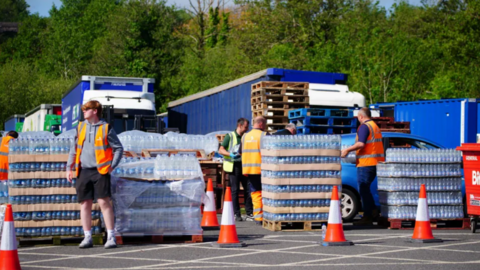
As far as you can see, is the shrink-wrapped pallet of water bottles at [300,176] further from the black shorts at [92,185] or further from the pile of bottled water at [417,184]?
the black shorts at [92,185]

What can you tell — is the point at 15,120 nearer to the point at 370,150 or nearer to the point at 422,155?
the point at 370,150

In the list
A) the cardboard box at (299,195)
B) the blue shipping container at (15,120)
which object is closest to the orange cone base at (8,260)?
the cardboard box at (299,195)

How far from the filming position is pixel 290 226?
1215cm

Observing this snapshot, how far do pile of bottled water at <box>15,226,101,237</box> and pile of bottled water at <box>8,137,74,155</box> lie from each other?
1044 mm

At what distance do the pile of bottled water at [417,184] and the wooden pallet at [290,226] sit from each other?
1.29 m

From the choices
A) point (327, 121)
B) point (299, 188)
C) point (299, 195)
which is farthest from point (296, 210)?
point (327, 121)

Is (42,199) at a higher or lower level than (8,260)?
higher

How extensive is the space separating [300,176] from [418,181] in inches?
81.9

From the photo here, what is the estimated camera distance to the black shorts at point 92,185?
9.58m

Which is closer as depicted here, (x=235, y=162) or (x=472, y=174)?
(x=472, y=174)

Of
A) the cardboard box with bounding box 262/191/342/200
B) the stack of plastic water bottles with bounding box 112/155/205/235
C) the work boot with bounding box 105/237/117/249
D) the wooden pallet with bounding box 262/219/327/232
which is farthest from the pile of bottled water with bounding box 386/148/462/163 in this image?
the work boot with bounding box 105/237/117/249

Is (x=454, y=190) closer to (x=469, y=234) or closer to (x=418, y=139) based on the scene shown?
(x=469, y=234)

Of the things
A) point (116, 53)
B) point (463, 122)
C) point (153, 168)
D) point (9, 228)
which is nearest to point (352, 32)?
point (116, 53)

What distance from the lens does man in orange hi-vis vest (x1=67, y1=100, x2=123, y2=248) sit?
960 centimetres
